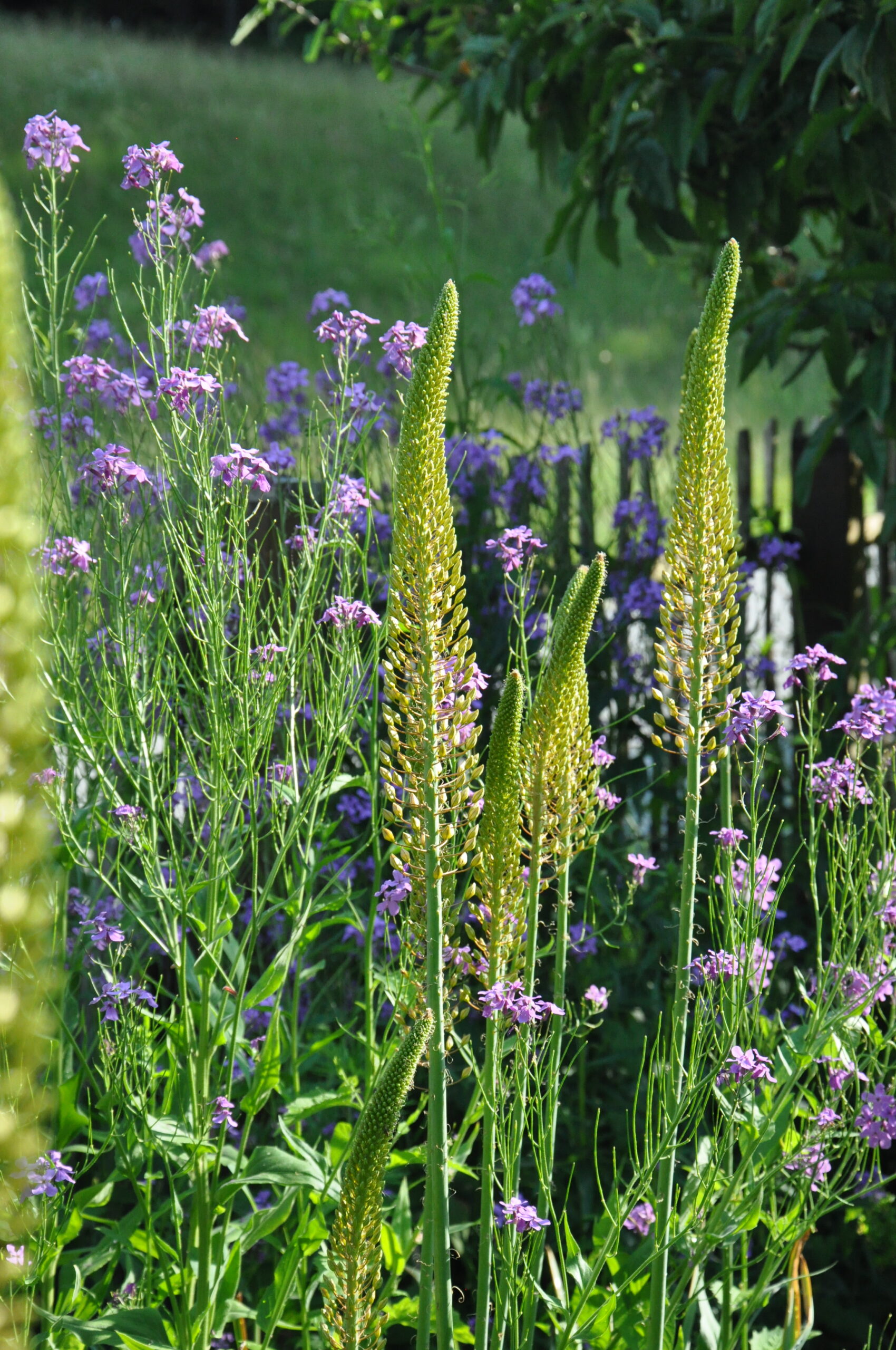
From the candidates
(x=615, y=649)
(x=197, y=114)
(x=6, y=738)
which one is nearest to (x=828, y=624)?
(x=615, y=649)

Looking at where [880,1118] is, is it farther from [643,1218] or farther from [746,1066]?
[746,1066]

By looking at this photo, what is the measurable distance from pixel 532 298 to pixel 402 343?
6.53 feet

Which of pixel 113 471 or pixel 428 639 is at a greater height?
pixel 113 471

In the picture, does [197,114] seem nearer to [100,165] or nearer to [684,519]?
[100,165]

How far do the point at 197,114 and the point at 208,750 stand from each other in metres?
18.8

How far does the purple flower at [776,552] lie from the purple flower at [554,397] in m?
0.76

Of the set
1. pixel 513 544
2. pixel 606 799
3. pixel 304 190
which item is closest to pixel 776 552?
pixel 513 544

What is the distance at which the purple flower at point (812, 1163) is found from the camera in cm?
179

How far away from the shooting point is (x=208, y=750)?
7.84 ft

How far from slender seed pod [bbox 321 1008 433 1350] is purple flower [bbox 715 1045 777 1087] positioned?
58cm

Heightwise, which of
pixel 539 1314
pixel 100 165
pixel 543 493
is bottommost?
pixel 539 1314

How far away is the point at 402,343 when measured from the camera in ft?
6.95

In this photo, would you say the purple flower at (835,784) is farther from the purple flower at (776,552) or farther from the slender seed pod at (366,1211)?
the purple flower at (776,552)

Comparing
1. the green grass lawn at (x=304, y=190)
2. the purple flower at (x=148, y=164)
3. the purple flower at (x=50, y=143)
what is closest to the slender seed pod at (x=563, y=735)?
the purple flower at (x=148, y=164)
